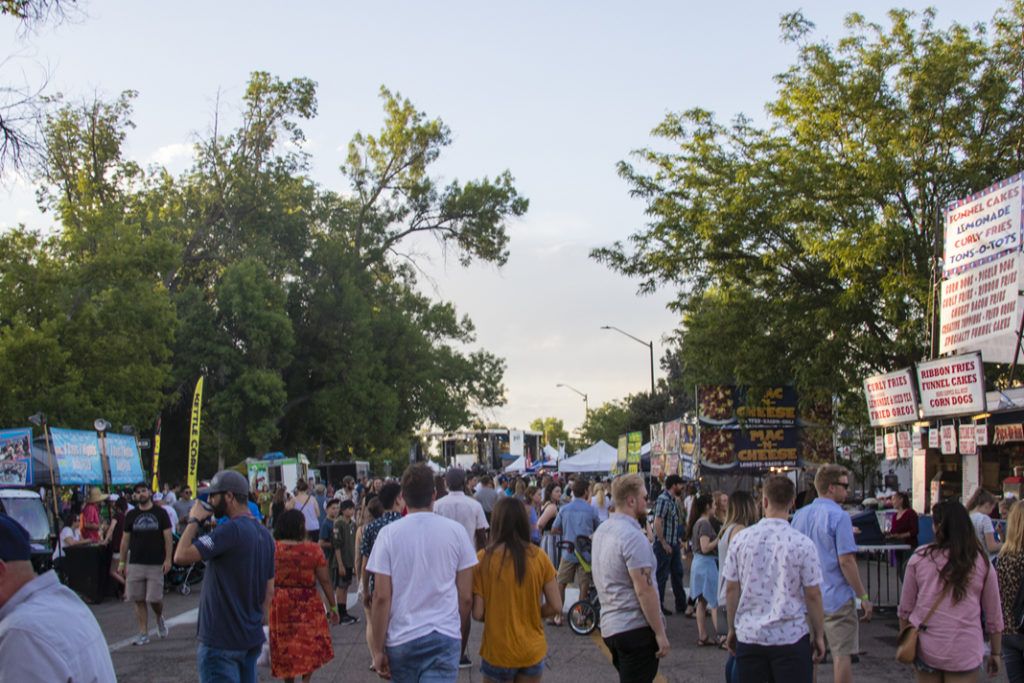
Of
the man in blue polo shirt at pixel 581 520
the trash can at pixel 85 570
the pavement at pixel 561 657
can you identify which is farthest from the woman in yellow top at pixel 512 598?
the trash can at pixel 85 570

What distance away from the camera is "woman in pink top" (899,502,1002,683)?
5.56 m

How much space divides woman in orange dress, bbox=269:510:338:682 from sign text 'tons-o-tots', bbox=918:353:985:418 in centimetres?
1056

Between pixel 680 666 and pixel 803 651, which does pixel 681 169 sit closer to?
pixel 680 666

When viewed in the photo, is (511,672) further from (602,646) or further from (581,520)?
(581,520)

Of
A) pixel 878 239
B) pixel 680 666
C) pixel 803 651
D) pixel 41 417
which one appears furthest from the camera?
pixel 41 417

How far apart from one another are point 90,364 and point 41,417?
765 cm

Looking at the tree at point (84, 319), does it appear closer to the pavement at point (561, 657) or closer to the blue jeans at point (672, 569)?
the pavement at point (561, 657)

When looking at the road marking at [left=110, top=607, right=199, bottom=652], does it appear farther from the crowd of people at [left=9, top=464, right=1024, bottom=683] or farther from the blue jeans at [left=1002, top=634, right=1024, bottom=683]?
the blue jeans at [left=1002, top=634, right=1024, bottom=683]

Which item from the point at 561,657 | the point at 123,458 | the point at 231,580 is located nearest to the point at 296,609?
the point at 231,580

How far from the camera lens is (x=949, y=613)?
5.61 m

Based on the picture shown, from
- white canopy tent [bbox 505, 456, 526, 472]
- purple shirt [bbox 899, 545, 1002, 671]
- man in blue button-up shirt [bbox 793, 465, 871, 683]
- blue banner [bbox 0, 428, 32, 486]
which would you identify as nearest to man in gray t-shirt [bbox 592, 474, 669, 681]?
purple shirt [bbox 899, 545, 1002, 671]

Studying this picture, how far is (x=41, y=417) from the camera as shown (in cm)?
1972

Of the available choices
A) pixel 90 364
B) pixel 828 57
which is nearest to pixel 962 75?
pixel 828 57

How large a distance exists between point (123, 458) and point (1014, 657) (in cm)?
2148
